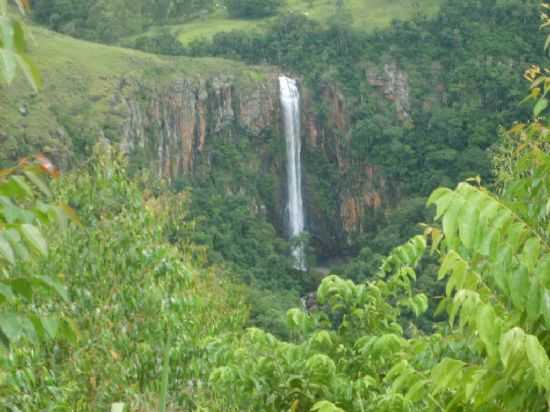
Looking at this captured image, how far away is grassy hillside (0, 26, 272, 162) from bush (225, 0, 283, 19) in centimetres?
947

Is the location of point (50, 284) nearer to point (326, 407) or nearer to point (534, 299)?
point (534, 299)

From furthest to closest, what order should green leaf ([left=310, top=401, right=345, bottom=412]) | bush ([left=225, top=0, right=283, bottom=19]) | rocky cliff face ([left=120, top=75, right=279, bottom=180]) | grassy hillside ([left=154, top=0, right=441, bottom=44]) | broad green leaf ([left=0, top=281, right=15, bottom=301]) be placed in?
bush ([left=225, top=0, right=283, bottom=19]) → grassy hillside ([left=154, top=0, right=441, bottom=44]) → rocky cliff face ([left=120, top=75, right=279, bottom=180]) → green leaf ([left=310, top=401, right=345, bottom=412]) → broad green leaf ([left=0, top=281, right=15, bottom=301])

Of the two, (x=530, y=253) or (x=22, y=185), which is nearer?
(x=22, y=185)

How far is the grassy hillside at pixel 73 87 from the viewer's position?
31250mm

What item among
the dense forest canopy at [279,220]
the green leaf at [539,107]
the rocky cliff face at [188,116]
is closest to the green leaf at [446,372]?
the dense forest canopy at [279,220]

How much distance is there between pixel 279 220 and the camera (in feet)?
135

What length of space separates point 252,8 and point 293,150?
39.7 ft

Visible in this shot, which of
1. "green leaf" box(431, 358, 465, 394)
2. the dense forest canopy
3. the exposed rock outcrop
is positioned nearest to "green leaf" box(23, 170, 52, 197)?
the dense forest canopy

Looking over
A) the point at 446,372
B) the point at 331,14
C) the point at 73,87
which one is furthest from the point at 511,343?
the point at 331,14

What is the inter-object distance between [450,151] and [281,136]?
27.6 ft

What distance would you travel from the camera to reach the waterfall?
41531 millimetres

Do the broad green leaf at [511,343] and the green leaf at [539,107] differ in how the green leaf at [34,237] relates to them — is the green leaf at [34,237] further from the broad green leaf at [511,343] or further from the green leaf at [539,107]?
the green leaf at [539,107]

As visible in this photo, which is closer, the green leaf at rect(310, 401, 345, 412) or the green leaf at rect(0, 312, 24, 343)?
the green leaf at rect(0, 312, 24, 343)

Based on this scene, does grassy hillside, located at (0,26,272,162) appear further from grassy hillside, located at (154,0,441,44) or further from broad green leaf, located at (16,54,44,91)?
broad green leaf, located at (16,54,44,91)
